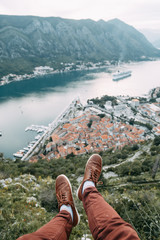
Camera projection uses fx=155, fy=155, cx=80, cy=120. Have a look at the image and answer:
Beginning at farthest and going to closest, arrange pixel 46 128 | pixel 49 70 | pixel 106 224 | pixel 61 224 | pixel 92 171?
pixel 49 70, pixel 46 128, pixel 92 171, pixel 61 224, pixel 106 224

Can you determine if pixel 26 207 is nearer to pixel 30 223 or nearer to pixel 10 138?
pixel 30 223

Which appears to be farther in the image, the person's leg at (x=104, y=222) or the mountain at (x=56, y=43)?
the mountain at (x=56, y=43)

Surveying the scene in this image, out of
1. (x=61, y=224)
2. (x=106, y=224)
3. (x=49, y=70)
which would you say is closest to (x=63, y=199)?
Answer: (x=61, y=224)

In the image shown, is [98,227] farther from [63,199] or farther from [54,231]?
[63,199]

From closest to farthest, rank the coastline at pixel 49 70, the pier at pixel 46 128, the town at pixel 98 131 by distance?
1. the town at pixel 98 131
2. the pier at pixel 46 128
3. the coastline at pixel 49 70

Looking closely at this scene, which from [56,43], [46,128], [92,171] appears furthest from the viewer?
[56,43]

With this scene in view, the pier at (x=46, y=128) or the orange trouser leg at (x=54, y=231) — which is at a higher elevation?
the orange trouser leg at (x=54, y=231)

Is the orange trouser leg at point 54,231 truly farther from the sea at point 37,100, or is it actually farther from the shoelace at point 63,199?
the sea at point 37,100

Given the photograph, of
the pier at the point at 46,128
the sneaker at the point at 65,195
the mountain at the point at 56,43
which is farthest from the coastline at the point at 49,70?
the sneaker at the point at 65,195
